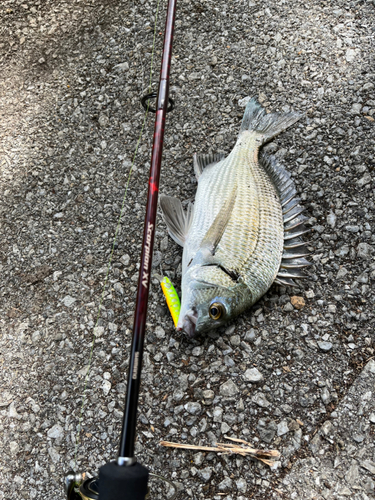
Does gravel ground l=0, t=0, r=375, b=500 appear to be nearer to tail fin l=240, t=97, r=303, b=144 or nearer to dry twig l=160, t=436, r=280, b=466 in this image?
dry twig l=160, t=436, r=280, b=466

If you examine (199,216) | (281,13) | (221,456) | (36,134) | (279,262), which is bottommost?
(221,456)

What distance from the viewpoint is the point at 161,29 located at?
3.60 meters

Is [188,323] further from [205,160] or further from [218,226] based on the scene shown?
[205,160]

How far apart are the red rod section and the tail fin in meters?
0.67

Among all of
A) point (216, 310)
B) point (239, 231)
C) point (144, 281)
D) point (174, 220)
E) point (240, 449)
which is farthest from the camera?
point (174, 220)

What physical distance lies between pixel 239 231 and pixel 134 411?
118 cm

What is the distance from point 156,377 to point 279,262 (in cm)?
94

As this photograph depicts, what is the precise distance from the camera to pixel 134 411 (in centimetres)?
158

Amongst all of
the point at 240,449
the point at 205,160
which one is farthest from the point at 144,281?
the point at 205,160

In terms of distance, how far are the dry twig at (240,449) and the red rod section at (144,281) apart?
0.72 meters

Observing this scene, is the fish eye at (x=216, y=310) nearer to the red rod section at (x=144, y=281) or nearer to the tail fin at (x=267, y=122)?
the red rod section at (x=144, y=281)

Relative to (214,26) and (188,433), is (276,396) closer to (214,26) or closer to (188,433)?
(188,433)

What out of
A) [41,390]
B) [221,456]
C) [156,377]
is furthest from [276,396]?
[41,390]

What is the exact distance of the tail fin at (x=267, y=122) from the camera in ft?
8.95
